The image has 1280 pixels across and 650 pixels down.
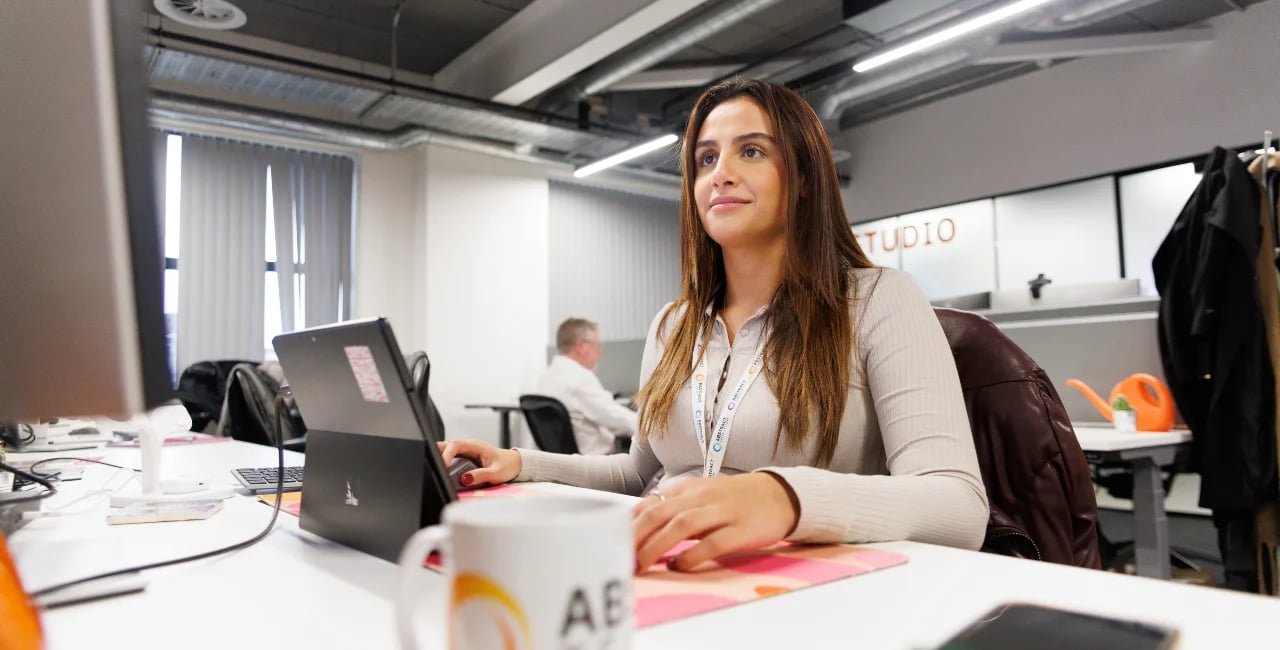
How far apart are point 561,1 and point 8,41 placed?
16.1 ft

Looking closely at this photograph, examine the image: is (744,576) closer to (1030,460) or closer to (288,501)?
(1030,460)

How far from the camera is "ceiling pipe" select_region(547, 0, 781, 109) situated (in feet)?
14.8

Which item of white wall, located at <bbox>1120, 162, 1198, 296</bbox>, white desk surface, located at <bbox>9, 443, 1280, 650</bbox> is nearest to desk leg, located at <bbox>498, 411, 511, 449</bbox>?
white wall, located at <bbox>1120, 162, 1198, 296</bbox>

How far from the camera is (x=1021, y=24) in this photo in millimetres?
4977

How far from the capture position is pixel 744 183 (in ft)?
4.25

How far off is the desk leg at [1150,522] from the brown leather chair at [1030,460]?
1.62m

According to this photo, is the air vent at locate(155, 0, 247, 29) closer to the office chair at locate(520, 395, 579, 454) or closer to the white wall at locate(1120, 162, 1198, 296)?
the office chair at locate(520, 395, 579, 454)

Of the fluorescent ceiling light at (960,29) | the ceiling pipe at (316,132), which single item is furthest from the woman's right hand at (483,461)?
the ceiling pipe at (316,132)

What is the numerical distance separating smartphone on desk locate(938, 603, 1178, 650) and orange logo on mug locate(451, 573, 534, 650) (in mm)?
286

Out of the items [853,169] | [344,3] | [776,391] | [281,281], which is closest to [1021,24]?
[853,169]

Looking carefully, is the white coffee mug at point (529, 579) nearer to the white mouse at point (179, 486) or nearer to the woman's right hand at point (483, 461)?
the woman's right hand at point (483, 461)

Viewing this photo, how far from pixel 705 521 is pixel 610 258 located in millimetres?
6718

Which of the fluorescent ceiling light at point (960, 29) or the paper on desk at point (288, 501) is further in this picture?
the fluorescent ceiling light at point (960, 29)

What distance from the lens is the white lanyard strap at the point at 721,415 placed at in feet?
3.95
